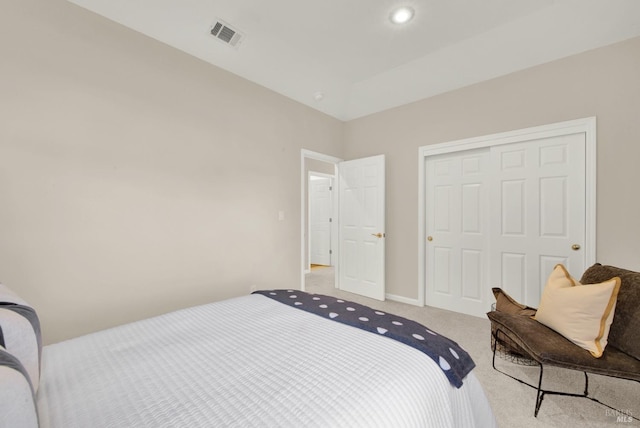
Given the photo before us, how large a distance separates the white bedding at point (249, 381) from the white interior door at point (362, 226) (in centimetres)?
249

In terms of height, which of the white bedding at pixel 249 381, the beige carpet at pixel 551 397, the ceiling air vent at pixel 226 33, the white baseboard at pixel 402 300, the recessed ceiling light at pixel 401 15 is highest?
the recessed ceiling light at pixel 401 15

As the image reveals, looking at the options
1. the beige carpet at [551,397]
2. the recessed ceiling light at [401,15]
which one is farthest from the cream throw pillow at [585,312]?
the recessed ceiling light at [401,15]

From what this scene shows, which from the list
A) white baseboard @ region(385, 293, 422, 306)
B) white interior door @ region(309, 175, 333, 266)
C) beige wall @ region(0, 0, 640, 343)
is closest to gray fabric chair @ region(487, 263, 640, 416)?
beige wall @ region(0, 0, 640, 343)

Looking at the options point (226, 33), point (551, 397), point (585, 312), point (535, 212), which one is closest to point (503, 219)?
point (535, 212)

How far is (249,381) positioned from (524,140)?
326 cm

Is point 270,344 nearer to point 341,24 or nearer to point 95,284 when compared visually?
point 95,284

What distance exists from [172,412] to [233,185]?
2281 mm

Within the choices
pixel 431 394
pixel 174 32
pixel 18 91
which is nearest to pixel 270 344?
pixel 431 394

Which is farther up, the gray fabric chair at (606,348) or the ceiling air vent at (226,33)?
the ceiling air vent at (226,33)

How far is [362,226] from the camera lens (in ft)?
13.0

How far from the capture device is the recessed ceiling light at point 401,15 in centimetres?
231

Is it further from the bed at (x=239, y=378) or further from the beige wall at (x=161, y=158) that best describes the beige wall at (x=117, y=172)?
the bed at (x=239, y=378)

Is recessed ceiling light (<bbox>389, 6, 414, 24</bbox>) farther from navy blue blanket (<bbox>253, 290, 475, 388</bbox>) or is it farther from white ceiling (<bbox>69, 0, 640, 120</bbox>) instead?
navy blue blanket (<bbox>253, 290, 475, 388</bbox>)

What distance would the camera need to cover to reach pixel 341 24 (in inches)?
98.5
